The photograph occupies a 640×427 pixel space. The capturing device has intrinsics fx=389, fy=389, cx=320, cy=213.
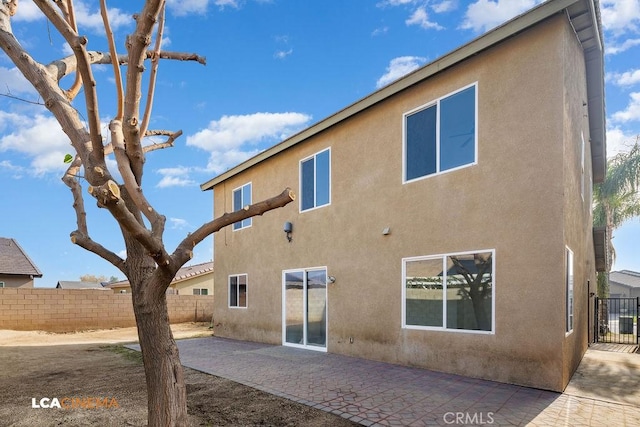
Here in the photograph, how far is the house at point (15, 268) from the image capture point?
23.4m

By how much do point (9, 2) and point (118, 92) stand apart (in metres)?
2.02

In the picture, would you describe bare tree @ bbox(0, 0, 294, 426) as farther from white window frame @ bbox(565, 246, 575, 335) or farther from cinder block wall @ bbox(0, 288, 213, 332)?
cinder block wall @ bbox(0, 288, 213, 332)

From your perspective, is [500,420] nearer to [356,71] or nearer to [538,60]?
[538,60]

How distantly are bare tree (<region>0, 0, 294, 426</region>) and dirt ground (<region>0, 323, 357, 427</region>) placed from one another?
1.55 metres

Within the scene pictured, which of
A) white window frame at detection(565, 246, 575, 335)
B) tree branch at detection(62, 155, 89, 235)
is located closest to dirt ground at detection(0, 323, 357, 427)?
tree branch at detection(62, 155, 89, 235)

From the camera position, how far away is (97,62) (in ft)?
15.4

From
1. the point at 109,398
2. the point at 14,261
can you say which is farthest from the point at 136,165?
the point at 14,261

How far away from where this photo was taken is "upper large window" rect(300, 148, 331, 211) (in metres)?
10.2

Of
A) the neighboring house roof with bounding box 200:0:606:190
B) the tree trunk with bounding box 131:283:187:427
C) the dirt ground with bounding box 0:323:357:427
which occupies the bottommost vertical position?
the dirt ground with bounding box 0:323:357:427

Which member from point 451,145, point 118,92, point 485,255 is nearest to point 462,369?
point 485,255

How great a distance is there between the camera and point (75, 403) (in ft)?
18.6

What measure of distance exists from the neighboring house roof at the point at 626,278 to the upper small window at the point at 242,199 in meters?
35.6

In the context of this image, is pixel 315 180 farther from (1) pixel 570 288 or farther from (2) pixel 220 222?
(2) pixel 220 222

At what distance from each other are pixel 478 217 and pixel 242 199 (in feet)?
28.4
